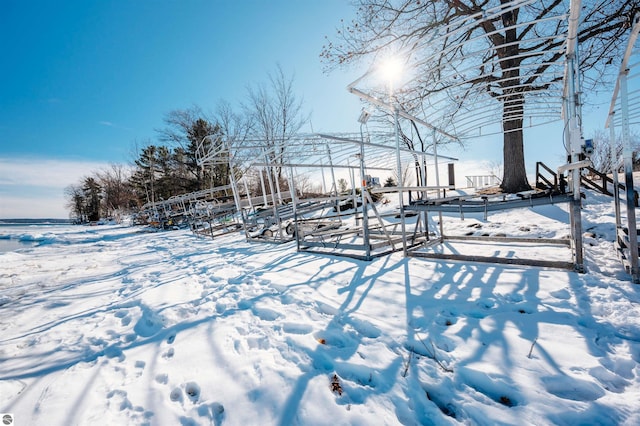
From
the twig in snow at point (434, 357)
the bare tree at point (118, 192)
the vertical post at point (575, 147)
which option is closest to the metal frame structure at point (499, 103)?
the vertical post at point (575, 147)

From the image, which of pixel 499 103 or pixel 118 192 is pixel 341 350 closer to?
pixel 499 103

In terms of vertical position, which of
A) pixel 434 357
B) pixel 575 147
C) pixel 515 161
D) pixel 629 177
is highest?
pixel 515 161

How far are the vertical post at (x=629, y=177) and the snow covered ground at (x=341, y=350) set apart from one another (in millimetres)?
280

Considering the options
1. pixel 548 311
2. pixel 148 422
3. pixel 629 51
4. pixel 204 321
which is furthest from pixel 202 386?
pixel 629 51

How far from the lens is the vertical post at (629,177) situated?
2740 millimetres

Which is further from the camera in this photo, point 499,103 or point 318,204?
point 318,204

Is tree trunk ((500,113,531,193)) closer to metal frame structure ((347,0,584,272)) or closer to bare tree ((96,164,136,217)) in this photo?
metal frame structure ((347,0,584,272))

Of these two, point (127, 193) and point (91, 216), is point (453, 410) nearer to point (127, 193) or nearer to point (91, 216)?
point (127, 193)

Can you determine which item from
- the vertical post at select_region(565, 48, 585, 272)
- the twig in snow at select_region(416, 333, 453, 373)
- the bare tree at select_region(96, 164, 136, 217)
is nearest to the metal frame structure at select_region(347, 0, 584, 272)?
the vertical post at select_region(565, 48, 585, 272)

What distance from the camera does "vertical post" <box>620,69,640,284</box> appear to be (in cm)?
274

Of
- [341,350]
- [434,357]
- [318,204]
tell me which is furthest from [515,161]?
[341,350]

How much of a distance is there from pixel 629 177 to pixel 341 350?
3.72 m

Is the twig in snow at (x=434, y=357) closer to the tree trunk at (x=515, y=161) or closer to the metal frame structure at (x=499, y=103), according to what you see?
the metal frame structure at (x=499, y=103)

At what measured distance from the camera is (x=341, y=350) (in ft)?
6.49
